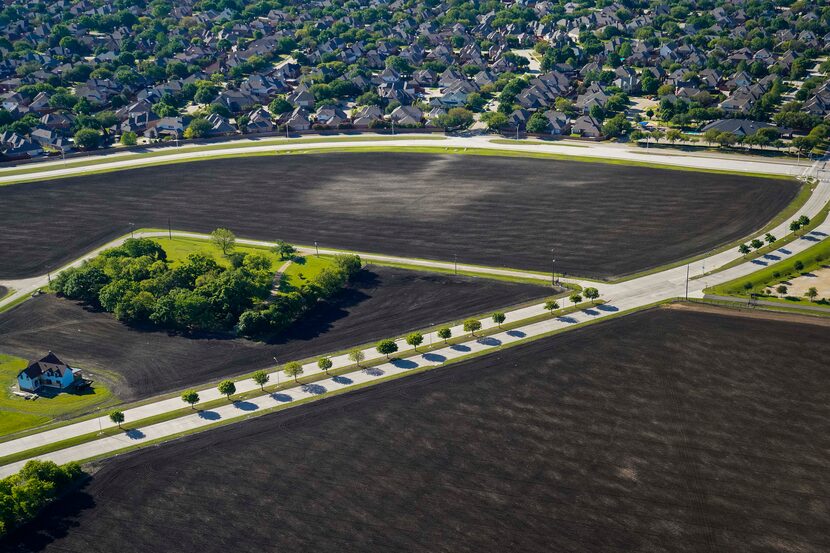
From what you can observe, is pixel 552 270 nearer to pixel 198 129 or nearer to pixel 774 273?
pixel 774 273

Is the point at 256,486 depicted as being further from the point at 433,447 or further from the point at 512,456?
the point at 512,456

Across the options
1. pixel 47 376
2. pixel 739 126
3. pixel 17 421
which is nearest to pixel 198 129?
pixel 47 376

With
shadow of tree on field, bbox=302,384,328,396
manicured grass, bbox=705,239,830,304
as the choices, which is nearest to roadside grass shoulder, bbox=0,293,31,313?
shadow of tree on field, bbox=302,384,328,396

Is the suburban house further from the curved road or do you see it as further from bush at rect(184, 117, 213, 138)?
bush at rect(184, 117, 213, 138)

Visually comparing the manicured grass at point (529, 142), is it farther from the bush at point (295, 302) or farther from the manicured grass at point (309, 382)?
the manicured grass at point (309, 382)

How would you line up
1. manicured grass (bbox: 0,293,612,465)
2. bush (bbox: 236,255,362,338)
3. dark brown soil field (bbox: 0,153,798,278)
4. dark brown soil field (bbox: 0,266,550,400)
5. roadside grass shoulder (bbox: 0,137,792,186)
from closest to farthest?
manicured grass (bbox: 0,293,612,465), dark brown soil field (bbox: 0,266,550,400), bush (bbox: 236,255,362,338), dark brown soil field (bbox: 0,153,798,278), roadside grass shoulder (bbox: 0,137,792,186)

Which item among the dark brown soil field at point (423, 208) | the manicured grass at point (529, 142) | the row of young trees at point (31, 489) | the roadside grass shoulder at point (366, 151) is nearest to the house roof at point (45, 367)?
the row of young trees at point (31, 489)
